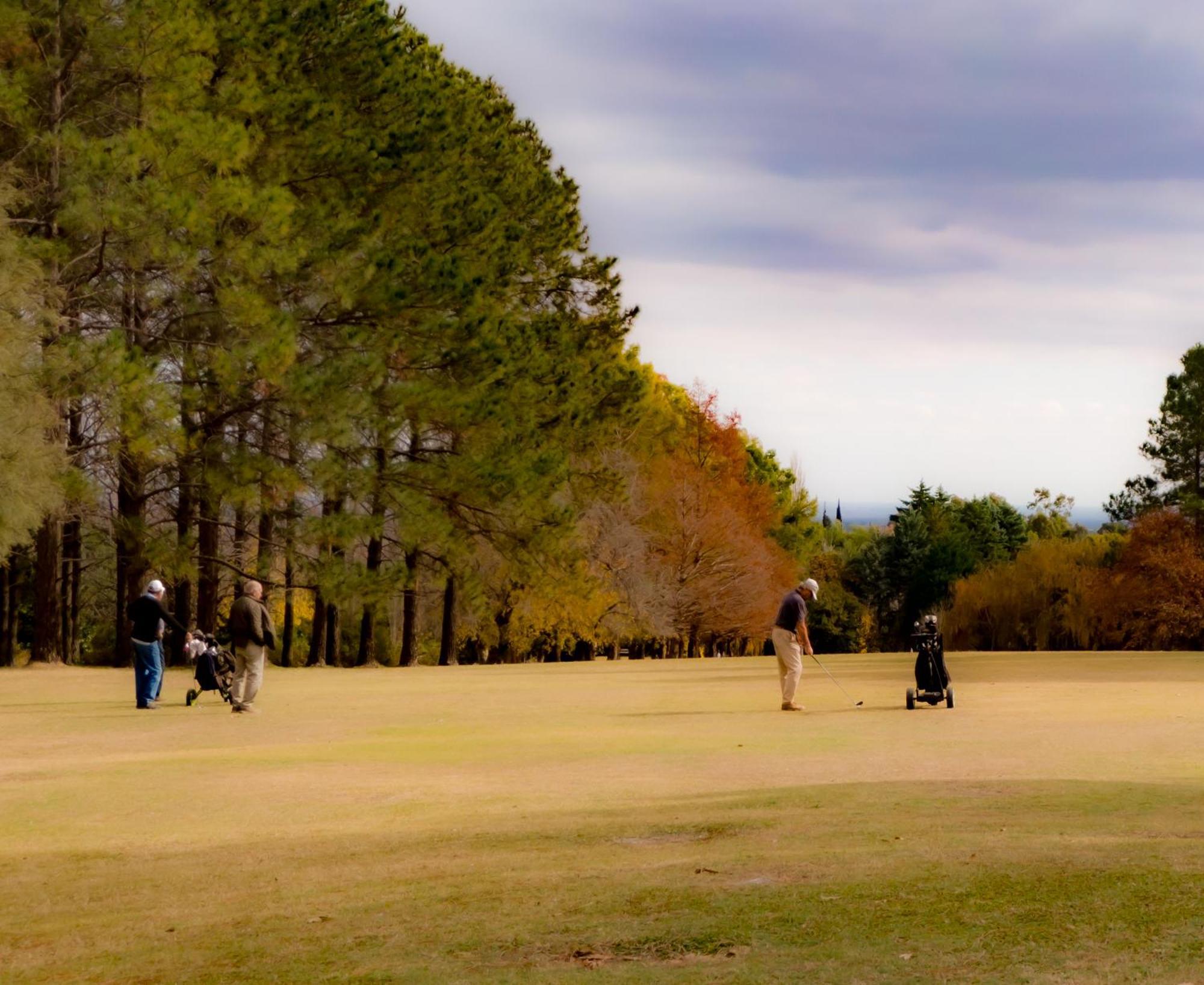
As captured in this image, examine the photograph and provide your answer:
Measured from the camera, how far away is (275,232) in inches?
1486

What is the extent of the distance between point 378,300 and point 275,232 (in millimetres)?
4225

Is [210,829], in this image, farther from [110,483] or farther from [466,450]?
[466,450]

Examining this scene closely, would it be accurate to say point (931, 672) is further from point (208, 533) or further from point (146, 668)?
point (208, 533)

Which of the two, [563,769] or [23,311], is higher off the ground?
[23,311]

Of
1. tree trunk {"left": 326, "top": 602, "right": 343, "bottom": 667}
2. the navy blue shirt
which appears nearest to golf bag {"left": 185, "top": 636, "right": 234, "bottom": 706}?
the navy blue shirt

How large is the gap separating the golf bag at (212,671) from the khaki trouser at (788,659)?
8.22 metres

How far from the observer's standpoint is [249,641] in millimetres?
22562

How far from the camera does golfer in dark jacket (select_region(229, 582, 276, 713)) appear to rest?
72.9ft

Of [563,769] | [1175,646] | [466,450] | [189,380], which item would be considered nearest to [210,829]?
[563,769]

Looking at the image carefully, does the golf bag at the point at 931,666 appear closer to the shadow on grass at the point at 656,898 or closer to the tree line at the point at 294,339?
the shadow on grass at the point at 656,898

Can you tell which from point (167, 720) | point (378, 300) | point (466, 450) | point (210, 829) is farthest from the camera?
point (466, 450)

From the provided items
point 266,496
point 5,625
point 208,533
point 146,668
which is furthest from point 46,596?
point 146,668

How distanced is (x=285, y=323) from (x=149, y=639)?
48.9ft

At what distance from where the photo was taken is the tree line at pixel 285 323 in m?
35.3
